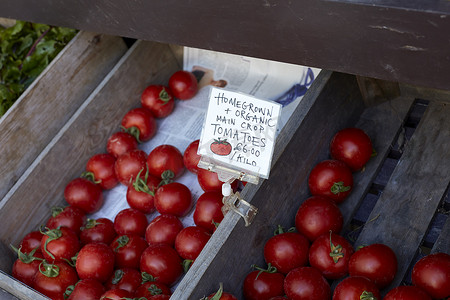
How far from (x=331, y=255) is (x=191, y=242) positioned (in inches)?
17.0

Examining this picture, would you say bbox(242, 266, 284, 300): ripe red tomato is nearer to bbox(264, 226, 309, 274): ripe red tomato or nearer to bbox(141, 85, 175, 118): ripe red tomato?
bbox(264, 226, 309, 274): ripe red tomato

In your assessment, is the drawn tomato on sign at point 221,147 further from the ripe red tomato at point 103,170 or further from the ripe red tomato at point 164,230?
the ripe red tomato at point 103,170

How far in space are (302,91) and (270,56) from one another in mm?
614

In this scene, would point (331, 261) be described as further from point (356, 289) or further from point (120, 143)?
point (120, 143)

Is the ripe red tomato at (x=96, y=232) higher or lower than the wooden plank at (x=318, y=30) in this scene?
lower

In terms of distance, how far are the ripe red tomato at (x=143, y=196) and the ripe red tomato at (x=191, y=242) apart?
0.92ft

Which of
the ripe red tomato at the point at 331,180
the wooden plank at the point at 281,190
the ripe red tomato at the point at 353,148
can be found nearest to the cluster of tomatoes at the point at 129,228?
the wooden plank at the point at 281,190

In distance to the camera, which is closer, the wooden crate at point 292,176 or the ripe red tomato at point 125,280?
the wooden crate at point 292,176

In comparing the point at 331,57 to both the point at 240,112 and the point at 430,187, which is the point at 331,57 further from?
the point at 430,187

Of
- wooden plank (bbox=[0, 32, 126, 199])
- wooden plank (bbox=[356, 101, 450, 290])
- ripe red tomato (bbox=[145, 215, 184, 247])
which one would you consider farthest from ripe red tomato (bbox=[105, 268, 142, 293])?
wooden plank (bbox=[356, 101, 450, 290])

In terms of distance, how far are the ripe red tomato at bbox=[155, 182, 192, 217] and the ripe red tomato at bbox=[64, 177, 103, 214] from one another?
0.29 m

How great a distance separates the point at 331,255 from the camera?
1.44 m

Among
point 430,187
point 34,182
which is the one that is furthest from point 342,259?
point 34,182

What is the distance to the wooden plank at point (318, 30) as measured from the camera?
1.11 meters
